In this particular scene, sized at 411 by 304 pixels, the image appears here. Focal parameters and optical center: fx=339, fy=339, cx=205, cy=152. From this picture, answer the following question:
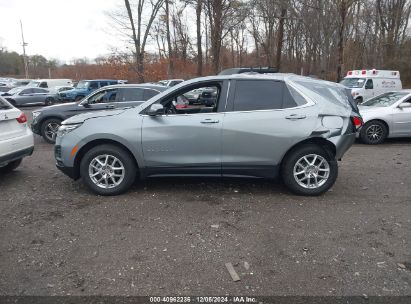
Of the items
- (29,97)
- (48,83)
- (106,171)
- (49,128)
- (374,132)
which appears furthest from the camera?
(48,83)

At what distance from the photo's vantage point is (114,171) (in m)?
4.89

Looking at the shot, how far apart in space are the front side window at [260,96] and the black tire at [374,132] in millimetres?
5146

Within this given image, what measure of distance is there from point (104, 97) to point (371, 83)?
14777 mm

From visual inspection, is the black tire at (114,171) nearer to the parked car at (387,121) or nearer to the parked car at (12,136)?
the parked car at (12,136)

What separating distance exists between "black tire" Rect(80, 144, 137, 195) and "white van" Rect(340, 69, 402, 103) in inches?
623

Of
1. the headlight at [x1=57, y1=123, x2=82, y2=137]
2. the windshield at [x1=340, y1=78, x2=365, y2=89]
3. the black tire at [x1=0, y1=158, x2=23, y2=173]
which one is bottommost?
the black tire at [x1=0, y1=158, x2=23, y2=173]

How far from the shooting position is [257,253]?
3379mm

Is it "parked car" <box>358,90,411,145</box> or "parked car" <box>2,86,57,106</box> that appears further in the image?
"parked car" <box>2,86,57,106</box>

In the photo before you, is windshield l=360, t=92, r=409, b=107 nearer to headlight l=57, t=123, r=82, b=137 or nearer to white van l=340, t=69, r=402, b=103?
headlight l=57, t=123, r=82, b=137

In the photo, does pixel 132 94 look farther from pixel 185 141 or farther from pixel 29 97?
pixel 29 97

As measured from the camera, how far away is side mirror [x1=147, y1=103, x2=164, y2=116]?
15.3 ft

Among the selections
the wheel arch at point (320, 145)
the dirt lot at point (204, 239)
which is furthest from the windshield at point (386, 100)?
the wheel arch at point (320, 145)

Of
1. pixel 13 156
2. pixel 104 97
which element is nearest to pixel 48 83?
pixel 104 97

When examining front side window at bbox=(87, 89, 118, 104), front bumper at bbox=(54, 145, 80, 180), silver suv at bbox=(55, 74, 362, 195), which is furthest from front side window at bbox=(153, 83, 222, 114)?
front side window at bbox=(87, 89, 118, 104)
